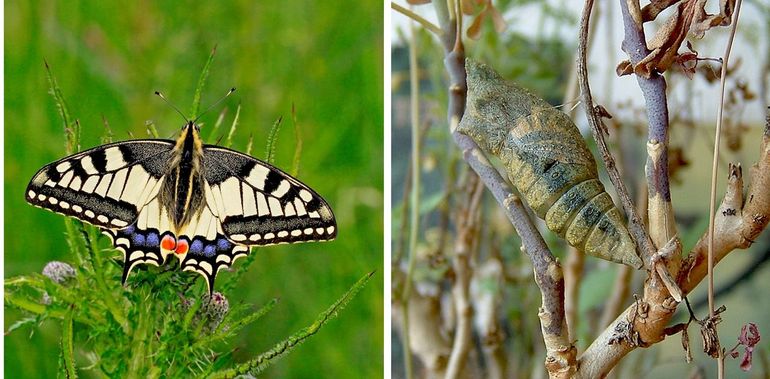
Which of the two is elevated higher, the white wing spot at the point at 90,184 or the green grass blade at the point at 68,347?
the white wing spot at the point at 90,184

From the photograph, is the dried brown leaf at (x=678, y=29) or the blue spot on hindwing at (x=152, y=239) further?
the blue spot on hindwing at (x=152, y=239)

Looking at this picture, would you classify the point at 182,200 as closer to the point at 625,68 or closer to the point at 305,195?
the point at 305,195

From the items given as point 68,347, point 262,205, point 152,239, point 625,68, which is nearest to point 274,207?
point 262,205

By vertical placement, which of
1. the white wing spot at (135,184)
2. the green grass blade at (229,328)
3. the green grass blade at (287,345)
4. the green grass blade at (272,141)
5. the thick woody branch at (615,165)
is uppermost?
the green grass blade at (272,141)

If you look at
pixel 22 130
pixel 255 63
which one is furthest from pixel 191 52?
pixel 22 130

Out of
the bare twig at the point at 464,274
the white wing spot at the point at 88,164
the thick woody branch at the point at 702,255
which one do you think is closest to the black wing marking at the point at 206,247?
the white wing spot at the point at 88,164

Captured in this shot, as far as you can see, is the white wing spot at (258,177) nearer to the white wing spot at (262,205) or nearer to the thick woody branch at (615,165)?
the white wing spot at (262,205)

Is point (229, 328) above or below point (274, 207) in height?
below

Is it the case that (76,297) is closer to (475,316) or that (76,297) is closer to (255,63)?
(255,63)
